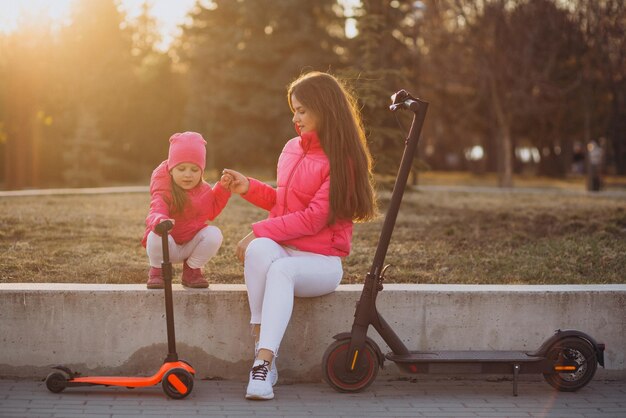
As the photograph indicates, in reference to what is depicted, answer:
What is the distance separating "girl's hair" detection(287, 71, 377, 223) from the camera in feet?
16.6

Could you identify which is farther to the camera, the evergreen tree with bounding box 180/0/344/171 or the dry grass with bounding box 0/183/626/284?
the evergreen tree with bounding box 180/0/344/171

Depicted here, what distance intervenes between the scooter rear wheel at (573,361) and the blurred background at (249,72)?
21.0 m

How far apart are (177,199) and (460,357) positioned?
71.0 inches

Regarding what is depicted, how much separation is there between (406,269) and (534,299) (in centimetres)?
177

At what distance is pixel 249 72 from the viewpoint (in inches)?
1371

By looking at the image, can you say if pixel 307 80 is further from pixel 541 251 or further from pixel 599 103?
pixel 599 103

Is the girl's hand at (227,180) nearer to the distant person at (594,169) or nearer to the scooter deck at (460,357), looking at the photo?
the scooter deck at (460,357)

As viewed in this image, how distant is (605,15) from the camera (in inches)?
1247

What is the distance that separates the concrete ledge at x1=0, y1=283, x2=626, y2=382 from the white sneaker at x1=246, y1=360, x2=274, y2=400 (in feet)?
1.76

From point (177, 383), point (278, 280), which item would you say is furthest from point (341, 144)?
point (177, 383)

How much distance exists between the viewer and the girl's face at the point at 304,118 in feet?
16.9

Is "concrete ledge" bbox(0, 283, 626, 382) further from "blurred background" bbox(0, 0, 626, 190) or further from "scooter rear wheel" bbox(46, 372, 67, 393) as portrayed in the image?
"blurred background" bbox(0, 0, 626, 190)

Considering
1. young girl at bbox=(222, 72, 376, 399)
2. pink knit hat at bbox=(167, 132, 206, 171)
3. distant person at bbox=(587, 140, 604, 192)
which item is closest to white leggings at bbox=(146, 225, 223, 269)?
young girl at bbox=(222, 72, 376, 399)

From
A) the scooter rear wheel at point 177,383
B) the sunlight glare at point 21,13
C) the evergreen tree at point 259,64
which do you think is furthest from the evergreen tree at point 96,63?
the scooter rear wheel at point 177,383
